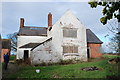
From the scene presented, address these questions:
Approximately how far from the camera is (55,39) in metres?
20.9

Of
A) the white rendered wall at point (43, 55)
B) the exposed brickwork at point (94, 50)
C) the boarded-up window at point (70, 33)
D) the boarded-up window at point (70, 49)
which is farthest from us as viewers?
the exposed brickwork at point (94, 50)

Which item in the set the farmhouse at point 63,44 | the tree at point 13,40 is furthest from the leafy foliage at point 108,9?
the tree at point 13,40

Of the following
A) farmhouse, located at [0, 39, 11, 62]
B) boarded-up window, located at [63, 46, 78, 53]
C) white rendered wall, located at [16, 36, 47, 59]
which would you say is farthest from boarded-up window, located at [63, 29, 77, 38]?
farmhouse, located at [0, 39, 11, 62]

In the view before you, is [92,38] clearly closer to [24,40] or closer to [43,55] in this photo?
[43,55]

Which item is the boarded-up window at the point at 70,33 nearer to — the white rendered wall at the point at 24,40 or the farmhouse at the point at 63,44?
the farmhouse at the point at 63,44

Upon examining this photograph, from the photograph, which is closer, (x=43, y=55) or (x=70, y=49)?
(x=43, y=55)

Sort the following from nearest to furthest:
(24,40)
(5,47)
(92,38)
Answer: (24,40) < (92,38) < (5,47)

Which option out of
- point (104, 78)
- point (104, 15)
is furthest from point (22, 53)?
point (104, 15)

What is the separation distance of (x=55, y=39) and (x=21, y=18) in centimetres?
1263

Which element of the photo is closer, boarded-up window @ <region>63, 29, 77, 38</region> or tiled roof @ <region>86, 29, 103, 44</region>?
boarded-up window @ <region>63, 29, 77, 38</region>

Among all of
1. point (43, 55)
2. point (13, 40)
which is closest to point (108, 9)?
point (43, 55)

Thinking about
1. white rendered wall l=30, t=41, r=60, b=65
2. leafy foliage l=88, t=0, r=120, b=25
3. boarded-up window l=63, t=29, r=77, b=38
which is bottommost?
white rendered wall l=30, t=41, r=60, b=65

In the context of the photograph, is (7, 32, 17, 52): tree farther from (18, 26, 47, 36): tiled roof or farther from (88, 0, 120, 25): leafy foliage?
(88, 0, 120, 25): leafy foliage

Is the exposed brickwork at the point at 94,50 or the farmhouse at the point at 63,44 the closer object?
the farmhouse at the point at 63,44
